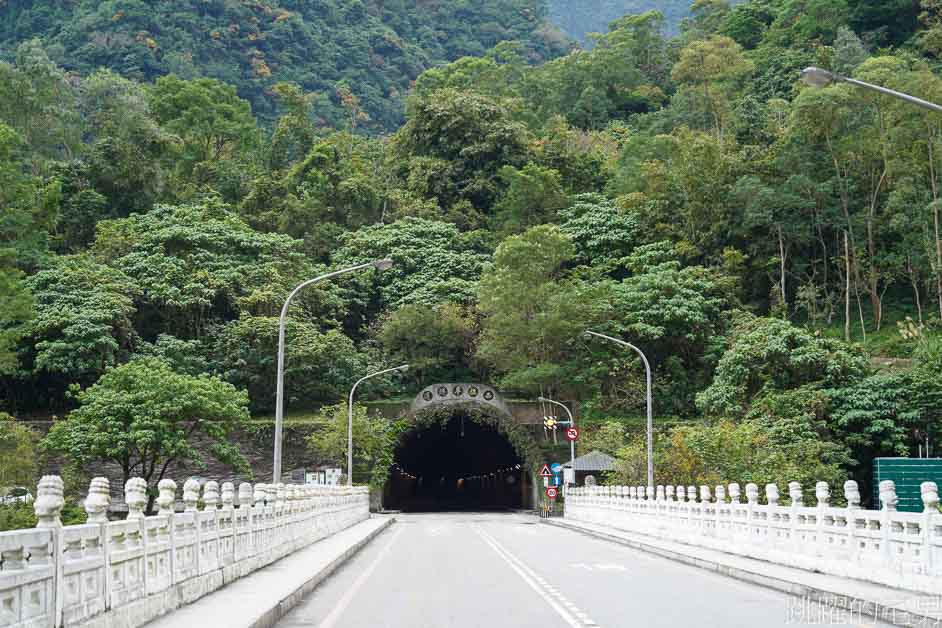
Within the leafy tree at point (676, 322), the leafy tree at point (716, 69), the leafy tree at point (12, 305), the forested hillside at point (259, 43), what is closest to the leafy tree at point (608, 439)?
the leafy tree at point (676, 322)

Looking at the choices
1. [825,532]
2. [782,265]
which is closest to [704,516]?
[825,532]

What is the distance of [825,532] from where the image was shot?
1836 centimetres

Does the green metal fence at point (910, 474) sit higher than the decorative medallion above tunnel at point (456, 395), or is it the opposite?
the decorative medallion above tunnel at point (456, 395)

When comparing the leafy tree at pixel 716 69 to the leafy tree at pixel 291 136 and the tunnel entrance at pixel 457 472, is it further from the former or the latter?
the leafy tree at pixel 291 136

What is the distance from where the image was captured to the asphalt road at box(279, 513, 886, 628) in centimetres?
1284

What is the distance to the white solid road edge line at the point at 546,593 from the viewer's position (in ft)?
41.6

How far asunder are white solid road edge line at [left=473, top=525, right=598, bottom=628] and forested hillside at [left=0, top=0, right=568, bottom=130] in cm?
9531

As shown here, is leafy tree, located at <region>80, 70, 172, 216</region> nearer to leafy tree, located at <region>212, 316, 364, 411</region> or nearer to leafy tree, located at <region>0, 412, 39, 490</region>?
→ leafy tree, located at <region>212, 316, 364, 411</region>

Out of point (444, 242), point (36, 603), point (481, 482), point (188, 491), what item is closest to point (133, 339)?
point (444, 242)

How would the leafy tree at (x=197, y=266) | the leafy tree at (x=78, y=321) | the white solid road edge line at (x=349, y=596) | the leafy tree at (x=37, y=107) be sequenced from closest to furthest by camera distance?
the white solid road edge line at (x=349, y=596) < the leafy tree at (x=78, y=321) < the leafy tree at (x=197, y=266) < the leafy tree at (x=37, y=107)

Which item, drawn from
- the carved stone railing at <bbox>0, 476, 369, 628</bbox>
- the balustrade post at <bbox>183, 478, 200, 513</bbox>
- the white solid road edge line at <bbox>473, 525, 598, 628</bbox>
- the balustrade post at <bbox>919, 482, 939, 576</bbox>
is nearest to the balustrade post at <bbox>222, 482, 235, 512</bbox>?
the carved stone railing at <bbox>0, 476, 369, 628</bbox>

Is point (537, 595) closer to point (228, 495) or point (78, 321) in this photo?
point (228, 495)

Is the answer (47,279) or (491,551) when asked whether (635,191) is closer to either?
(47,279)

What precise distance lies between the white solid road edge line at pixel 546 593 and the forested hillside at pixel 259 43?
95314 mm
